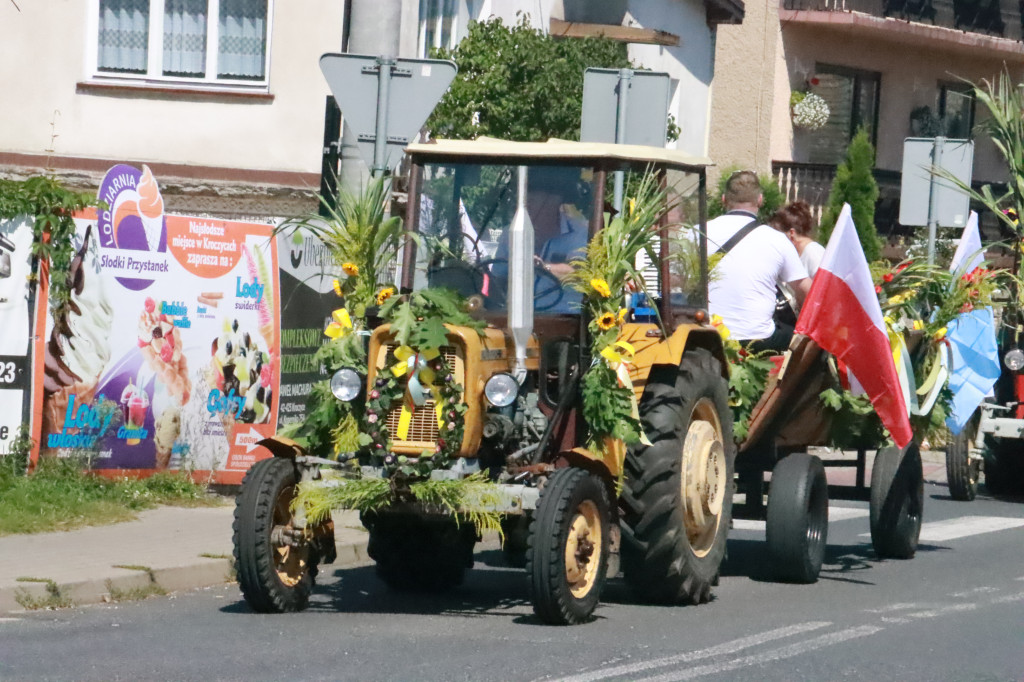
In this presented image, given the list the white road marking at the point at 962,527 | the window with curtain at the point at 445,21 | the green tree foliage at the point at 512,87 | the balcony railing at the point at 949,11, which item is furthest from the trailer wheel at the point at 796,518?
the balcony railing at the point at 949,11

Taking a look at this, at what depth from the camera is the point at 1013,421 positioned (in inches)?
589

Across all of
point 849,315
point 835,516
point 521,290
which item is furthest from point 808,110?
point 521,290

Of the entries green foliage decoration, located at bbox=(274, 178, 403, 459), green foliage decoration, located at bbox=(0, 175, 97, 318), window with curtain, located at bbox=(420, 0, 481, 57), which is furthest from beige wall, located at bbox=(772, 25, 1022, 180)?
green foliage decoration, located at bbox=(274, 178, 403, 459)

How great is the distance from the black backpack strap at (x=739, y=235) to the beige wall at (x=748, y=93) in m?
19.3

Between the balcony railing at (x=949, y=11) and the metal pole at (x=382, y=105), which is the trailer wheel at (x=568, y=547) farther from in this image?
the balcony railing at (x=949, y=11)

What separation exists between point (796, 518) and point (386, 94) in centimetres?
356

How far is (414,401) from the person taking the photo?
26.9 feet

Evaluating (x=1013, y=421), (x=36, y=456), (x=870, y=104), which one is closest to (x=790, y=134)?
(x=870, y=104)

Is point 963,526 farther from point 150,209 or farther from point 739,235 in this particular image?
point 150,209

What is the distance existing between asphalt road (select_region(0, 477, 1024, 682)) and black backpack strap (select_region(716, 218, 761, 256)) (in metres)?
1.90

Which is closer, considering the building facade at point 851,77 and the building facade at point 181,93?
the building facade at point 181,93

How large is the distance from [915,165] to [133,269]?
9.34 meters

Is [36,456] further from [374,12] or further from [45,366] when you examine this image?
[374,12]

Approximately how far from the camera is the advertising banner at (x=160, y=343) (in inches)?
476
